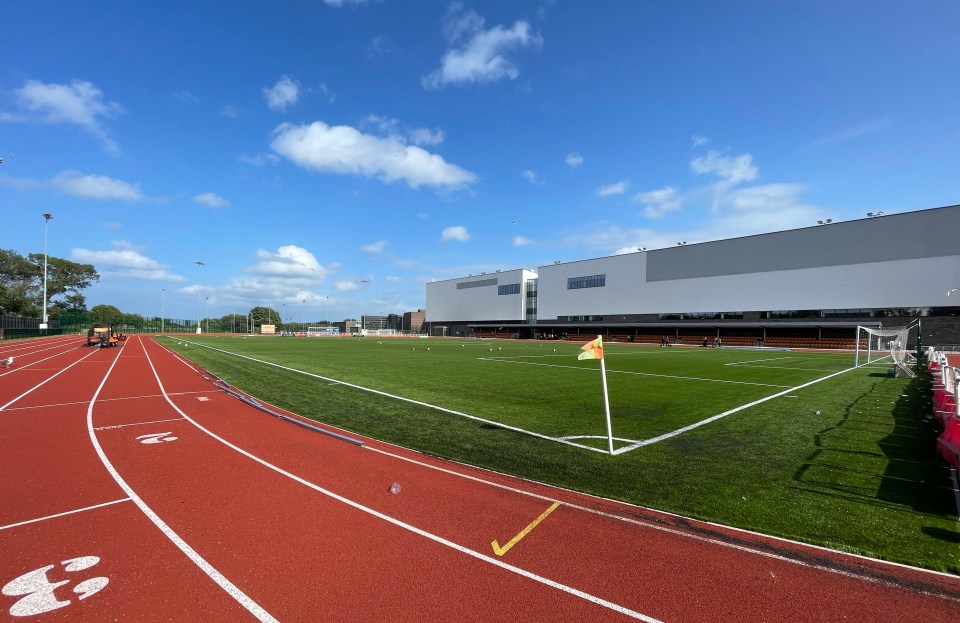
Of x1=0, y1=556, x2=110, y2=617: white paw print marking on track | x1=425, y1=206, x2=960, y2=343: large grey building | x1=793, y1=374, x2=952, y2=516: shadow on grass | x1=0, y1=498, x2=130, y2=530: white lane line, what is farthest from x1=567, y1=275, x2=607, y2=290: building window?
x1=0, y1=556, x2=110, y2=617: white paw print marking on track

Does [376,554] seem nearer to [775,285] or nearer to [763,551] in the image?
[763,551]

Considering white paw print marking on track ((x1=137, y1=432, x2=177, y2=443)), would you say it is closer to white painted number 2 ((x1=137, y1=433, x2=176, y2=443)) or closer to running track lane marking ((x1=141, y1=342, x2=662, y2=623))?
white painted number 2 ((x1=137, y1=433, x2=176, y2=443))

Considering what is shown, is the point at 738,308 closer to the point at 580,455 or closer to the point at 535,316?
the point at 535,316

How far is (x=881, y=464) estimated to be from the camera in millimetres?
6996

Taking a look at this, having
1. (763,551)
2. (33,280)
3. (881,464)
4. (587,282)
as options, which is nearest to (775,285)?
(587,282)

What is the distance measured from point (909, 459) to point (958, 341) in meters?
56.4

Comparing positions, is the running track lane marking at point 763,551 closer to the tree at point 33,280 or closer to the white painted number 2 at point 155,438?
the white painted number 2 at point 155,438

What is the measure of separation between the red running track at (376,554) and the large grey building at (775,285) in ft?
201

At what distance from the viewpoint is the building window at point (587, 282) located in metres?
72.4

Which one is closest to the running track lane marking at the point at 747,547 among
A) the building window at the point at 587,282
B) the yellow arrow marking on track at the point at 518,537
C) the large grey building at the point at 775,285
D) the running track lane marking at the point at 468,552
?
the yellow arrow marking on track at the point at 518,537

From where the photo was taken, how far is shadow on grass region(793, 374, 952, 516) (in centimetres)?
568

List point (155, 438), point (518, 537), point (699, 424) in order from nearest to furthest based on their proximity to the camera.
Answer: point (518, 537) < point (155, 438) < point (699, 424)

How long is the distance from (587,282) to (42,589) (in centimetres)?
7520

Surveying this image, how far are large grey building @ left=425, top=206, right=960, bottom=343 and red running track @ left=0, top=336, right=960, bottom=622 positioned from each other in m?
61.2
